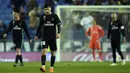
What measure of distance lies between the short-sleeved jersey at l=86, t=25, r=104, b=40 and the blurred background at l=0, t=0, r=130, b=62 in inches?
14.3

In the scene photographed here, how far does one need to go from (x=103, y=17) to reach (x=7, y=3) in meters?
6.56

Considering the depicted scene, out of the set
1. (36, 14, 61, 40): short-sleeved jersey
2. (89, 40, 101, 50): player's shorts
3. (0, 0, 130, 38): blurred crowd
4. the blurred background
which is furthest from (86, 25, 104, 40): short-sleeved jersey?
(36, 14, 61, 40): short-sleeved jersey

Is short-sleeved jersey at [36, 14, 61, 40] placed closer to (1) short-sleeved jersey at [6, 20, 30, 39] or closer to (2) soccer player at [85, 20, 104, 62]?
(1) short-sleeved jersey at [6, 20, 30, 39]

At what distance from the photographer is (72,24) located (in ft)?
88.4

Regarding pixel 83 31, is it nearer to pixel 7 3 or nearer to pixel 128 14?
pixel 128 14

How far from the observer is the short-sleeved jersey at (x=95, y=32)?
84.8 feet

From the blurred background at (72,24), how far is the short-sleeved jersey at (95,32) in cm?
36

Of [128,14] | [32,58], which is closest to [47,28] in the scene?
[32,58]

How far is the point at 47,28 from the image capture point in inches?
580

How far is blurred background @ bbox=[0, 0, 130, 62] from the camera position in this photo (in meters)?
25.9

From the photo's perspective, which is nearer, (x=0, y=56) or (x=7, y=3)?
(x=0, y=56)

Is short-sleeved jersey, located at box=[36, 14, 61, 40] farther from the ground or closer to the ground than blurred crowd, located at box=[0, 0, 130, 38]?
farther from the ground

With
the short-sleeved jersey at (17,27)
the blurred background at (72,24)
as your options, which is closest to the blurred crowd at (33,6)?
the blurred background at (72,24)

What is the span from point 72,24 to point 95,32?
1749mm
